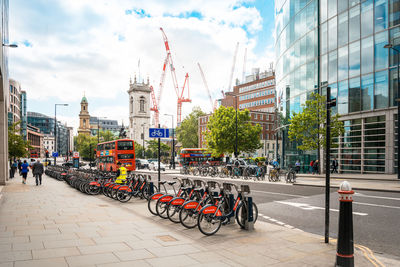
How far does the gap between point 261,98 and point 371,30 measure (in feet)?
198

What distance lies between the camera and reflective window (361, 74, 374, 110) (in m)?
26.6

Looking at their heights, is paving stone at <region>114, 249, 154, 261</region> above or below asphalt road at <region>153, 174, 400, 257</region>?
above

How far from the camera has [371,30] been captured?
26500 mm

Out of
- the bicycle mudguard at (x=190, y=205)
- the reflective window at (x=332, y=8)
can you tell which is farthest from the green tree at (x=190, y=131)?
the bicycle mudguard at (x=190, y=205)

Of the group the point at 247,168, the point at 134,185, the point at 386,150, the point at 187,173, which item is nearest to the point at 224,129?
the point at 187,173

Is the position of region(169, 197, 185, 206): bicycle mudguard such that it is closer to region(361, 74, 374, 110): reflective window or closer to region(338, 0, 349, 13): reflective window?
region(361, 74, 374, 110): reflective window

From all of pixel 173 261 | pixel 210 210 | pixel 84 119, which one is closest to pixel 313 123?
pixel 210 210

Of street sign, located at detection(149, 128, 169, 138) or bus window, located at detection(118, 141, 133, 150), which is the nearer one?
street sign, located at detection(149, 128, 169, 138)

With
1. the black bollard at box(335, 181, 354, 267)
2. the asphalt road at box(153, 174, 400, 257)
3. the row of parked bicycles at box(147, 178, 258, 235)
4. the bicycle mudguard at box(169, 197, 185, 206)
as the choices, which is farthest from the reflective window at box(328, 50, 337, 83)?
the black bollard at box(335, 181, 354, 267)

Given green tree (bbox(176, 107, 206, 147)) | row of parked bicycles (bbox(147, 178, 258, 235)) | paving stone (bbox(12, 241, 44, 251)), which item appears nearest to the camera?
paving stone (bbox(12, 241, 44, 251))

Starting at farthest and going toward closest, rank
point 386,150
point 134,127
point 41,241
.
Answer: point 134,127 → point 386,150 → point 41,241

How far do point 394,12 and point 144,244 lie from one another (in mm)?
27247

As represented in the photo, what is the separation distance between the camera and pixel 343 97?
96.0 feet

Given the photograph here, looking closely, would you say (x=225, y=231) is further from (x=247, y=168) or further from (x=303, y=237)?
(x=247, y=168)
